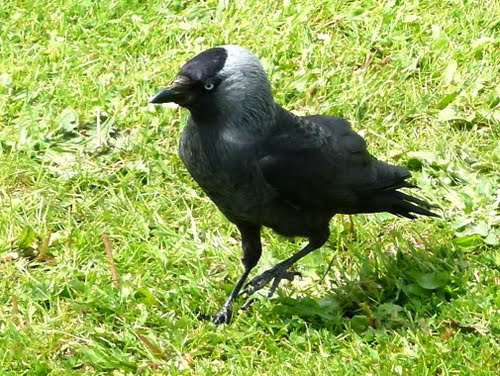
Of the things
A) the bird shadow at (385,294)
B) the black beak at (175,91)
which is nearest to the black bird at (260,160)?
the black beak at (175,91)

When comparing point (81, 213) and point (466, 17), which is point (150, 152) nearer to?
point (81, 213)

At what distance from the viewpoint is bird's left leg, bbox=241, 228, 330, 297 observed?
15.4 ft

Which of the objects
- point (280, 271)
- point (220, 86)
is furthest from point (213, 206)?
point (220, 86)

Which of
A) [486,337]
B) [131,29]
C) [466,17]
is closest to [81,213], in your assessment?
[131,29]

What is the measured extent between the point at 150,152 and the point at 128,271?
98 cm

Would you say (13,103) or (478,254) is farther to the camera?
(13,103)

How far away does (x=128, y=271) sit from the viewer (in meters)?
4.99

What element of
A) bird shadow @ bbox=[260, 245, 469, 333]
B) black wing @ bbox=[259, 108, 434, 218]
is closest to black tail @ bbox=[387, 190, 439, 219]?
black wing @ bbox=[259, 108, 434, 218]

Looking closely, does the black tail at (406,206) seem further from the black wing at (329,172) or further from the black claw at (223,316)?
the black claw at (223,316)

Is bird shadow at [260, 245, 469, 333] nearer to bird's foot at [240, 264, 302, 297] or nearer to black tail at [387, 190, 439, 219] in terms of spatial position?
bird's foot at [240, 264, 302, 297]

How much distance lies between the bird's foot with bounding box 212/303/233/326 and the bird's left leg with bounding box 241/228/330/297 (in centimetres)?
12

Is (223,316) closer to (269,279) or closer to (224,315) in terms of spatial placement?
(224,315)

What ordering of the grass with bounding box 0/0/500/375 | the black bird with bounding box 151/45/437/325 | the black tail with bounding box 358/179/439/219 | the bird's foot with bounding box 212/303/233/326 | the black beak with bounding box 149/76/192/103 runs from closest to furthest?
the black beak with bounding box 149/76/192/103 < the black bird with bounding box 151/45/437/325 < the grass with bounding box 0/0/500/375 < the bird's foot with bounding box 212/303/233/326 < the black tail with bounding box 358/179/439/219

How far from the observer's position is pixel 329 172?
4.55m
